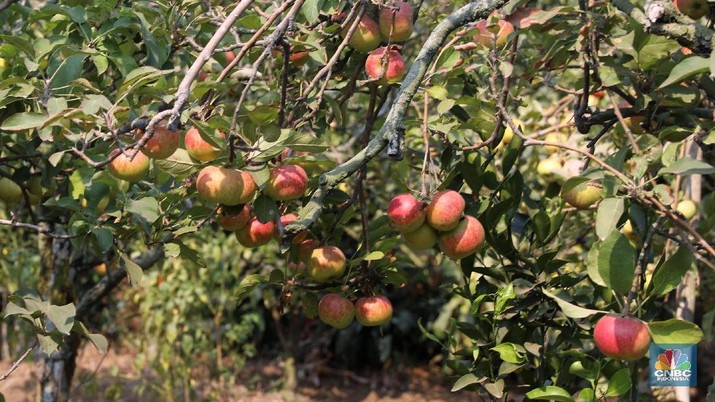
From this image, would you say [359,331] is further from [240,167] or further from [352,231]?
[240,167]

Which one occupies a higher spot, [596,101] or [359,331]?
[596,101]

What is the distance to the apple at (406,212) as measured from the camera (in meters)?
1.29

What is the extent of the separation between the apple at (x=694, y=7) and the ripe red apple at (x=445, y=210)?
1.86ft

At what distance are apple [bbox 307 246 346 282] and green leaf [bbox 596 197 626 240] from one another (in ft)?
1.50

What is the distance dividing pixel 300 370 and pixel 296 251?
366cm

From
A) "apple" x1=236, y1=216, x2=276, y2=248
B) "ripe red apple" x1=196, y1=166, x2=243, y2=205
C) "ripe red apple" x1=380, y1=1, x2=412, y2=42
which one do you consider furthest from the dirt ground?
"ripe red apple" x1=196, y1=166, x2=243, y2=205

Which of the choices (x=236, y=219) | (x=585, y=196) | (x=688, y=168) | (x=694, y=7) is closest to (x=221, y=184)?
(x=236, y=219)

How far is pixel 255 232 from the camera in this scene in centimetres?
135

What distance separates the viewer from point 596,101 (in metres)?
3.00

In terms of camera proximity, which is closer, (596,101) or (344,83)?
(344,83)

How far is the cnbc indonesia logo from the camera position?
5.29ft

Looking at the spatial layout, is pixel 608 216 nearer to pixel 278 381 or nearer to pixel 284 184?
pixel 284 184

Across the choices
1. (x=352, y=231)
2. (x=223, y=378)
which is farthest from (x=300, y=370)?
(x=352, y=231)

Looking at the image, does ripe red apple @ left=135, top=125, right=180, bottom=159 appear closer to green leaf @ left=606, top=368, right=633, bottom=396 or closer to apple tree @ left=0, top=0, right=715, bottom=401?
apple tree @ left=0, top=0, right=715, bottom=401
